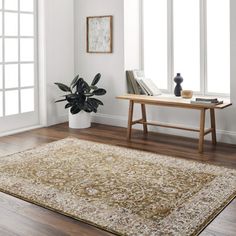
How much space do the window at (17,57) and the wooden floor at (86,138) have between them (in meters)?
0.47

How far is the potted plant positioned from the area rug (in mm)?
1219

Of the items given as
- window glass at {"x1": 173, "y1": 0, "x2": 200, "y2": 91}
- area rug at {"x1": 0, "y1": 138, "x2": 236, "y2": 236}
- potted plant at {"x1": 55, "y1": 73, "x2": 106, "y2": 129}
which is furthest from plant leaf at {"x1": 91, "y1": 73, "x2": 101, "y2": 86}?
area rug at {"x1": 0, "y1": 138, "x2": 236, "y2": 236}

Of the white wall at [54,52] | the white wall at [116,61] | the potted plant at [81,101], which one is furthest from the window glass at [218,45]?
the white wall at [54,52]

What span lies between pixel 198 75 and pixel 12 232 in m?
3.56

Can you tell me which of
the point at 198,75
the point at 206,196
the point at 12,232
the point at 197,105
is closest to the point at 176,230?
the point at 206,196

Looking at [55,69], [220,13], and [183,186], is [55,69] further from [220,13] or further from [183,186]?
[183,186]

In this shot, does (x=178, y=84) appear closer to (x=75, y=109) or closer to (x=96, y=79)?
(x=96, y=79)

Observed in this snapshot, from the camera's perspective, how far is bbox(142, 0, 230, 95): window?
5.08 m

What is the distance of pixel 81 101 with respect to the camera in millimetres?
5602

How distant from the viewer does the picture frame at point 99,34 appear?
570cm

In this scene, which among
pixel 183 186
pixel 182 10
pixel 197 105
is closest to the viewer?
pixel 183 186

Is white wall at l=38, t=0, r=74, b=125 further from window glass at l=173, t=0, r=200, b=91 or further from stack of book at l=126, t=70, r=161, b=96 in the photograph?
window glass at l=173, t=0, r=200, b=91

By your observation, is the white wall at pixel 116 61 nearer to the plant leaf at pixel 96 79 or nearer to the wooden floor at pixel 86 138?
the plant leaf at pixel 96 79

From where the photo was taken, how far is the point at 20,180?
11.3 ft
